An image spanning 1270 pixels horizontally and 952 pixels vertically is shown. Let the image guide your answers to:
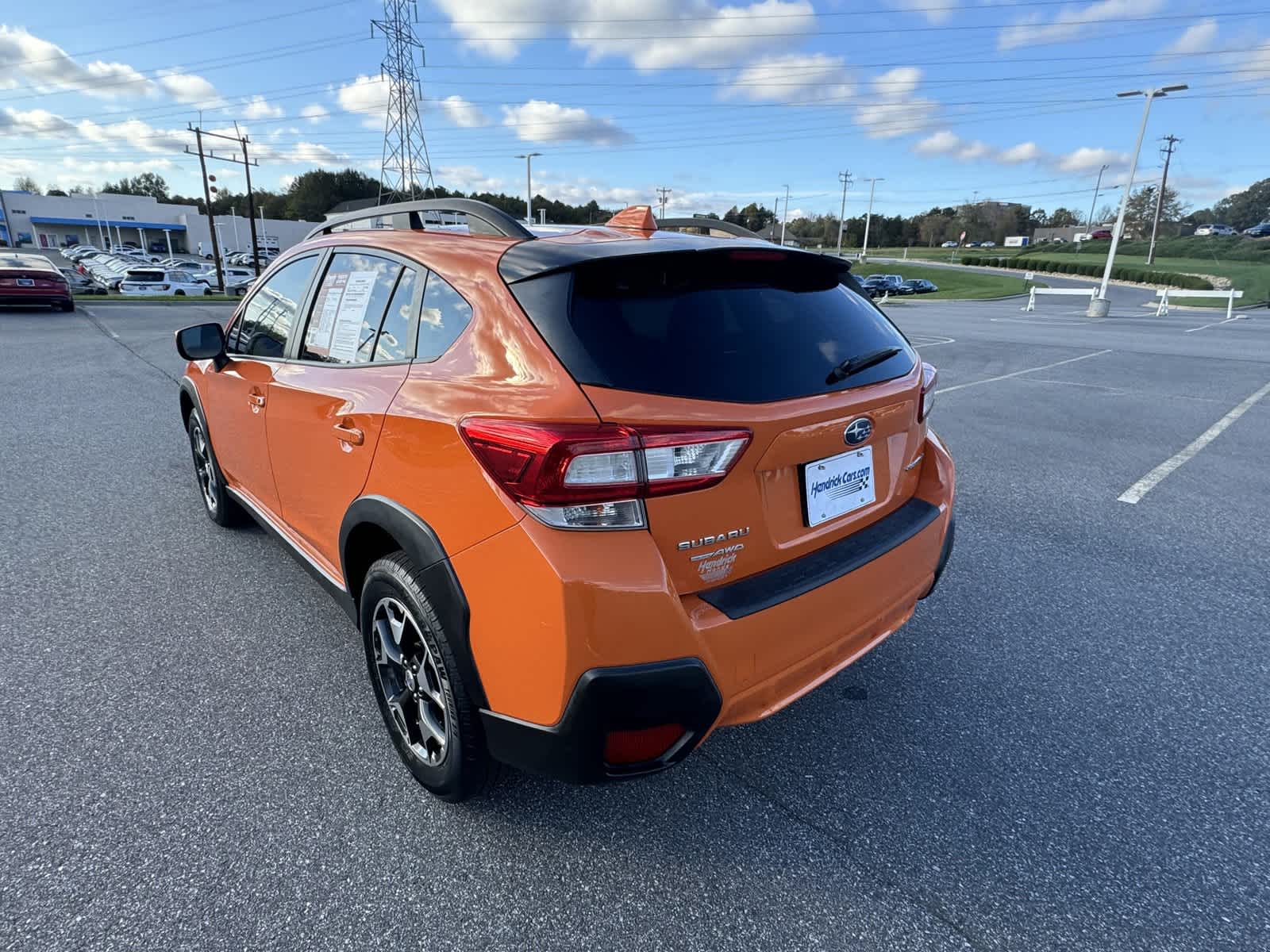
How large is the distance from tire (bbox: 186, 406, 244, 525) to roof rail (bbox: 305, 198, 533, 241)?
68.8 inches

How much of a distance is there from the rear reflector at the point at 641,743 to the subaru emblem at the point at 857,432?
0.94m

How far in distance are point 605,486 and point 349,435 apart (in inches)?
43.9

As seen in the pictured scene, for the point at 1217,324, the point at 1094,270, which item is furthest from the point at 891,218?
the point at 1217,324

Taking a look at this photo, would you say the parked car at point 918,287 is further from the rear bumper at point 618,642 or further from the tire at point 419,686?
the tire at point 419,686

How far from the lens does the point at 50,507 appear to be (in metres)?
4.45

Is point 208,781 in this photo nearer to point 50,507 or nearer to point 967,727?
point 967,727

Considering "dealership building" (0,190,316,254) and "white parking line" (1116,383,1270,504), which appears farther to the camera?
"dealership building" (0,190,316,254)

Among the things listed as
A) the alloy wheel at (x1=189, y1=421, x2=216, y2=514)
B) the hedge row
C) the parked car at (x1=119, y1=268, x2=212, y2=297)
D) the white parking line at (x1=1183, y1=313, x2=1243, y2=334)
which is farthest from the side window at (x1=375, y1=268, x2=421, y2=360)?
the hedge row

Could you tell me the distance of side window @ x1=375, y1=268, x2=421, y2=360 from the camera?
2.18 metres

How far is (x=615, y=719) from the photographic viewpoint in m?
1.62

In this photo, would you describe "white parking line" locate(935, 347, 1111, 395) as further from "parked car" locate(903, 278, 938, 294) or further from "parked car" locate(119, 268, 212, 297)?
"parked car" locate(903, 278, 938, 294)

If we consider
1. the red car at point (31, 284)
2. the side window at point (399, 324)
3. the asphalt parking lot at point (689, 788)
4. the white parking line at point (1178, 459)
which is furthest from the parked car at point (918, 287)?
the side window at point (399, 324)

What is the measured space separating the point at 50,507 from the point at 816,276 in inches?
194

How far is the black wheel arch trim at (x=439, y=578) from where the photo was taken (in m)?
1.81
